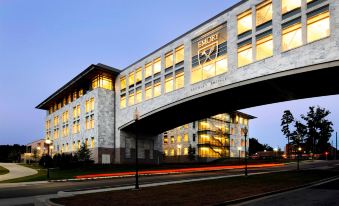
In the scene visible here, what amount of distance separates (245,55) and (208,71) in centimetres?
525

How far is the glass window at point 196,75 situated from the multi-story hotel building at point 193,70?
114 millimetres

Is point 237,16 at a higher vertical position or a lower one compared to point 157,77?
higher

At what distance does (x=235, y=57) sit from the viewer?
1280 inches

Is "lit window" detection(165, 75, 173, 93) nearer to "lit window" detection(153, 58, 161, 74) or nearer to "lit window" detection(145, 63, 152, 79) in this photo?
"lit window" detection(153, 58, 161, 74)

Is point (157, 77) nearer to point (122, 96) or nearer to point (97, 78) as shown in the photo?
point (122, 96)

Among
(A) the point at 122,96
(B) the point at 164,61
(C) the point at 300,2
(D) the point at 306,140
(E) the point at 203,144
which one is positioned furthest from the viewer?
(D) the point at 306,140

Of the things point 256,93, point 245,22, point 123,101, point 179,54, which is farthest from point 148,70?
point 245,22

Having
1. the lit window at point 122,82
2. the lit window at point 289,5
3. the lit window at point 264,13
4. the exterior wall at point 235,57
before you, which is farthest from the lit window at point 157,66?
the lit window at point 289,5

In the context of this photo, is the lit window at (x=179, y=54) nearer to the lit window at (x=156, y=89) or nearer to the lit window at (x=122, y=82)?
the lit window at (x=156, y=89)

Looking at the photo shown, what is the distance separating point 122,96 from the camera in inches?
2048

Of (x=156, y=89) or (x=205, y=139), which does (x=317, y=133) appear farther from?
(x=156, y=89)

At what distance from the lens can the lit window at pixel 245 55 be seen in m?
31.2

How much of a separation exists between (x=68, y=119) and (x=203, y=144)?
3596 cm

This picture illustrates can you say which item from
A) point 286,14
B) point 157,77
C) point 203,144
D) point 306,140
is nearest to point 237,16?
point 286,14
